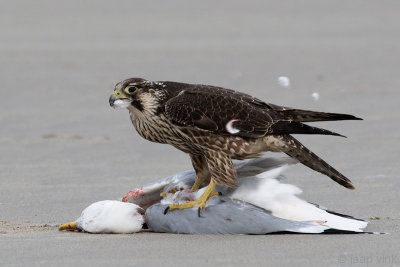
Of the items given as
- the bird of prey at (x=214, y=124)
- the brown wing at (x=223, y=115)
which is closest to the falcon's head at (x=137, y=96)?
the bird of prey at (x=214, y=124)

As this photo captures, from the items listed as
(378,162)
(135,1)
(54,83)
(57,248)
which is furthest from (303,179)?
(135,1)

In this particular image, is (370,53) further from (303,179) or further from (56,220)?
(56,220)

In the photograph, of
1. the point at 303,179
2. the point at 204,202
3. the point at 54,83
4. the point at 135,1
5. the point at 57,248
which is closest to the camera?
the point at 57,248

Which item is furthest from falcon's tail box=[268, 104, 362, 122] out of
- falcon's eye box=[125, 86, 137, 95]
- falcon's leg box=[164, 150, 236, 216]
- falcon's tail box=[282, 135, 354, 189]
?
falcon's eye box=[125, 86, 137, 95]

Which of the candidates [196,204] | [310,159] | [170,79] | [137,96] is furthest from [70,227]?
[170,79]

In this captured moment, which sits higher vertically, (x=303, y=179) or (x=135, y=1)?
(x=135, y=1)

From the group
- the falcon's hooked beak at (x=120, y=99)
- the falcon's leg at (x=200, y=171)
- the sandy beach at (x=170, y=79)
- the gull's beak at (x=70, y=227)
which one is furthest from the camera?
the falcon's leg at (x=200, y=171)

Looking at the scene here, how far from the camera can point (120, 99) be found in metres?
6.89

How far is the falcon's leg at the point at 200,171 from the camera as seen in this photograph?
7.21 meters

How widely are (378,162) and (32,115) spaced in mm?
3819

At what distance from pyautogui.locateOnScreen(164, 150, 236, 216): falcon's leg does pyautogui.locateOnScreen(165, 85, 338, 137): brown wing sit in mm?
166

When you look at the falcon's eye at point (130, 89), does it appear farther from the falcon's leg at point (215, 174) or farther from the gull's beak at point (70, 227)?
the gull's beak at point (70, 227)

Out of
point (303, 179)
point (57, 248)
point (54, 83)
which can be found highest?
point (54, 83)

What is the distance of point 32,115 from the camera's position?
1100 centimetres
